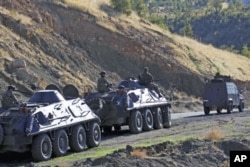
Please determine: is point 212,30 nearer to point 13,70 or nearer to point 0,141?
point 13,70

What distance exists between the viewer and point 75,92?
24.7 m

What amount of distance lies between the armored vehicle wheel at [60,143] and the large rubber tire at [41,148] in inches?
17.5

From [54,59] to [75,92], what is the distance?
26.0m

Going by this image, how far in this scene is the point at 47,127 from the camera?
20219mm

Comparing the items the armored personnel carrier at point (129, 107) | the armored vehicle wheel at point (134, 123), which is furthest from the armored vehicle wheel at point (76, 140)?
the armored vehicle wheel at point (134, 123)

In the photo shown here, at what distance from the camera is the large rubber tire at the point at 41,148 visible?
19.8 meters

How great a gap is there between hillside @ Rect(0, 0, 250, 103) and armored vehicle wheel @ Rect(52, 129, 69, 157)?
19.9 m

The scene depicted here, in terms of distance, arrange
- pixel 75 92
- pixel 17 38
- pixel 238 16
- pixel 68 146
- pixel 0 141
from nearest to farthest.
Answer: pixel 0 141 → pixel 68 146 → pixel 75 92 → pixel 17 38 → pixel 238 16

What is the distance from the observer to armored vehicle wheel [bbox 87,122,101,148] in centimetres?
2305

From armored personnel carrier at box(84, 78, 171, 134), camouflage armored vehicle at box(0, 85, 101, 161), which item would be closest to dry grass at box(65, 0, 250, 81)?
armored personnel carrier at box(84, 78, 171, 134)

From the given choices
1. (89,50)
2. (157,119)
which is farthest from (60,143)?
(89,50)

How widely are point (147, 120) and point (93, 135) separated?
20.9 feet

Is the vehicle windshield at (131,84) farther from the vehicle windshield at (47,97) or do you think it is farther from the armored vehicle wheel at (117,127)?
the vehicle windshield at (47,97)

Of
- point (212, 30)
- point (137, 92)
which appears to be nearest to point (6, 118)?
point (137, 92)
